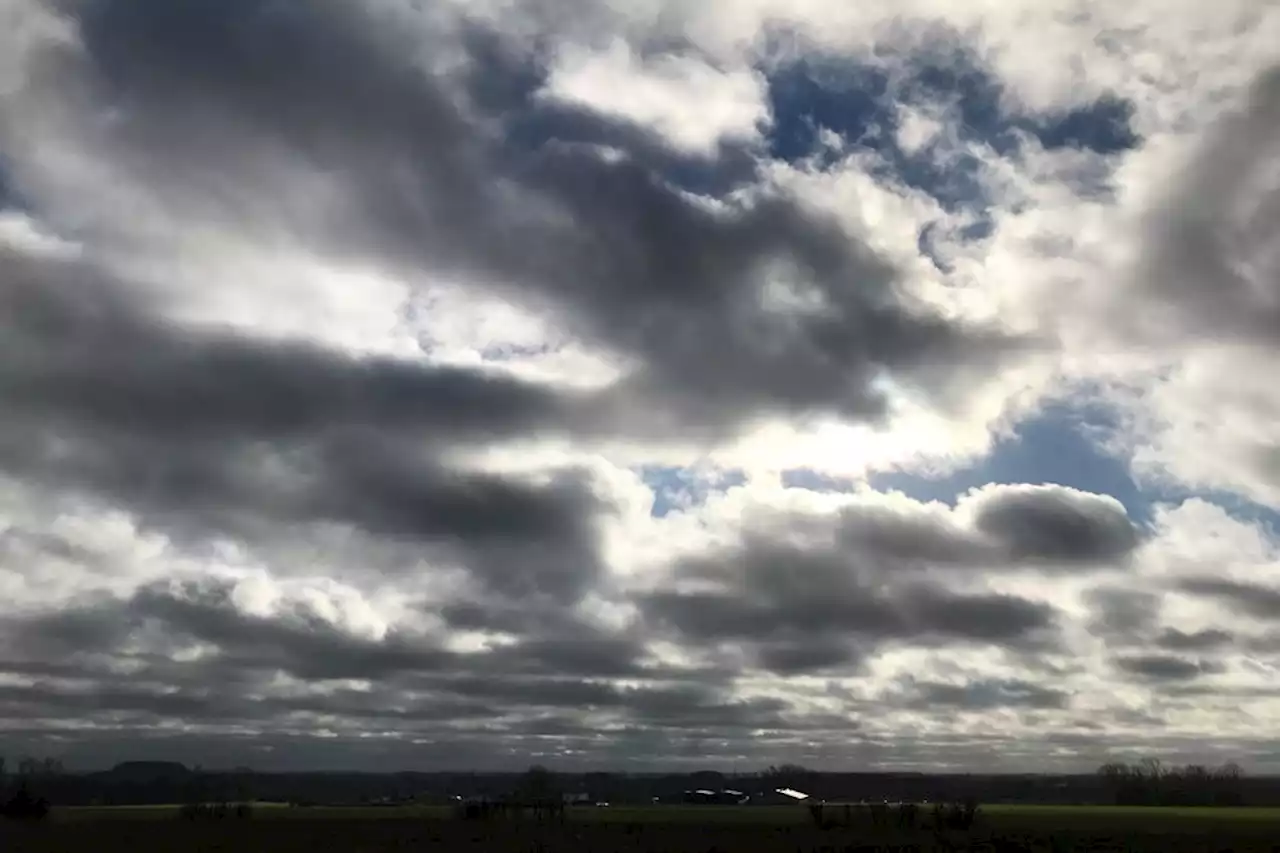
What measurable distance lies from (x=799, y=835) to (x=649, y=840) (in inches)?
693

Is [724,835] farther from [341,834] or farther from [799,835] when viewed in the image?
[341,834]

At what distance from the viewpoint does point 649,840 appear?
10844cm

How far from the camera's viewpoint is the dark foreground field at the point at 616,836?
100 m

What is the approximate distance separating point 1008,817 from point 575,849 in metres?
101

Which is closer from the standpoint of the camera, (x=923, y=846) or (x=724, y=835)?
(x=923, y=846)

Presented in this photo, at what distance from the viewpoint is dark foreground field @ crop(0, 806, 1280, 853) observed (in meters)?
100

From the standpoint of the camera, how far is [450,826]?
138750 millimetres

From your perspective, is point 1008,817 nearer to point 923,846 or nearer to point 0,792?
point 923,846

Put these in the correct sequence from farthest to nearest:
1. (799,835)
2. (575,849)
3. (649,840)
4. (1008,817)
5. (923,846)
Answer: (1008,817) → (799,835) → (649,840) → (923,846) → (575,849)

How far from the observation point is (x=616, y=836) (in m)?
116

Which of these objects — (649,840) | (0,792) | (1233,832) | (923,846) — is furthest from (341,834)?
(0,792)

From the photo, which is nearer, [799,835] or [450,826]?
[799,835]

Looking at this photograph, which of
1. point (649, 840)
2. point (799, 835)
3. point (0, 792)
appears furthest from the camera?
point (0, 792)

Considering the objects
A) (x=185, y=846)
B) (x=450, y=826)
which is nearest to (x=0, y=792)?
(x=450, y=826)
